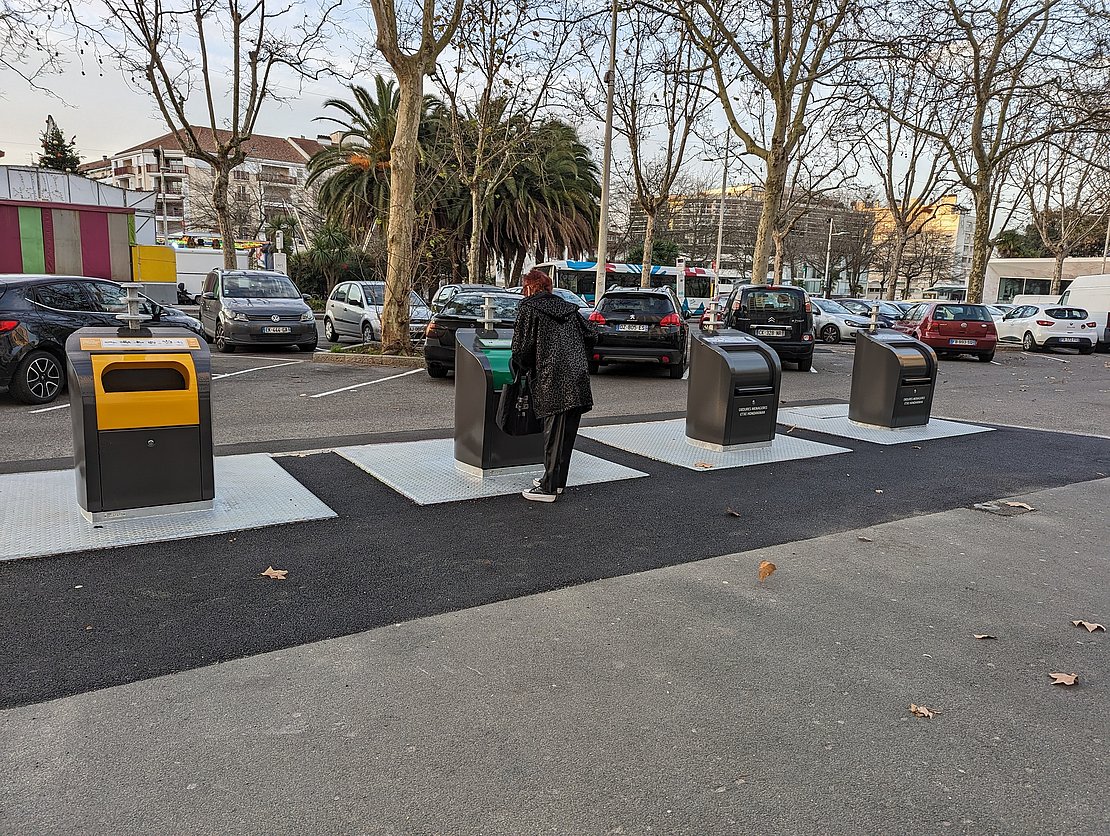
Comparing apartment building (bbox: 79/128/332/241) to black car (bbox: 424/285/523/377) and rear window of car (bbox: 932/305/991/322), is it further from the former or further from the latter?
black car (bbox: 424/285/523/377)

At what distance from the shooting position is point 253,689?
3152 mm

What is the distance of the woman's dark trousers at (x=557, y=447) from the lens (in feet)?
19.4

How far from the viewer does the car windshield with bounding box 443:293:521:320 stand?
1267cm

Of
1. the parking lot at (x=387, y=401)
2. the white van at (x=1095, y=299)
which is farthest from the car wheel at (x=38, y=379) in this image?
the white van at (x=1095, y=299)

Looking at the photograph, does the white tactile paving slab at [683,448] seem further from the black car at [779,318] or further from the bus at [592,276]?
the bus at [592,276]

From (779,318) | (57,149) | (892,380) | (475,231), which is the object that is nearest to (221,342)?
(779,318)

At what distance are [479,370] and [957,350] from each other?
18.1 m

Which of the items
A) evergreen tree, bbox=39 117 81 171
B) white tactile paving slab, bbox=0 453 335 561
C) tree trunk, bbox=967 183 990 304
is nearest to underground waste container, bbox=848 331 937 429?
white tactile paving slab, bbox=0 453 335 561

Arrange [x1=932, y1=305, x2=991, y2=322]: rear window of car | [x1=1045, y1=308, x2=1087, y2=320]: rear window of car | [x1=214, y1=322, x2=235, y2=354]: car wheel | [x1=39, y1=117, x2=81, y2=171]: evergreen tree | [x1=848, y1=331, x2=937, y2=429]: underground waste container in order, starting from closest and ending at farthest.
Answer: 1. [x1=848, y1=331, x2=937, y2=429]: underground waste container
2. [x1=214, y1=322, x2=235, y2=354]: car wheel
3. [x1=932, y1=305, x2=991, y2=322]: rear window of car
4. [x1=1045, y1=308, x2=1087, y2=320]: rear window of car
5. [x1=39, y1=117, x2=81, y2=171]: evergreen tree

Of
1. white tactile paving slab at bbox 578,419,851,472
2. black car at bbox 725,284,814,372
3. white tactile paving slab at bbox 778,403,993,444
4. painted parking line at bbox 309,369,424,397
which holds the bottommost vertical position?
painted parking line at bbox 309,369,424,397

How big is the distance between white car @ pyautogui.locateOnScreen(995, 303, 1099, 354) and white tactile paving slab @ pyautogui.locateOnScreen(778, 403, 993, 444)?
1781cm

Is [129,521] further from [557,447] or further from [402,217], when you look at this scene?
[402,217]

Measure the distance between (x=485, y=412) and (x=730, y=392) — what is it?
8.41 feet

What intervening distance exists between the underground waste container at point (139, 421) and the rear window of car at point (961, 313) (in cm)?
2010
